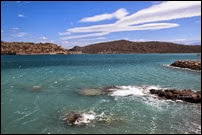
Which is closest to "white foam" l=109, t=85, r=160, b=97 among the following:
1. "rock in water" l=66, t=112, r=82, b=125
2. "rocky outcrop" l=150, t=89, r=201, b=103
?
"rocky outcrop" l=150, t=89, r=201, b=103

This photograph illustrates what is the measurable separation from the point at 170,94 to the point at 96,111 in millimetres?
12255

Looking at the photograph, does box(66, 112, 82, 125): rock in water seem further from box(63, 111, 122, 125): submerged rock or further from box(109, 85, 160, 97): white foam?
box(109, 85, 160, 97): white foam

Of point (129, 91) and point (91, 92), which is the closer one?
point (91, 92)

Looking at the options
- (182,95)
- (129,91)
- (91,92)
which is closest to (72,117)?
(91,92)

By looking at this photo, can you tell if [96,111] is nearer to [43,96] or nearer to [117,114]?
[117,114]

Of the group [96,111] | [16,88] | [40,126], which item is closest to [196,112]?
[96,111]

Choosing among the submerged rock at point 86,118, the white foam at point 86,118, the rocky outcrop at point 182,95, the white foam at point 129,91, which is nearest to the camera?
the white foam at point 86,118

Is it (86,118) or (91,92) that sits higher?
(91,92)

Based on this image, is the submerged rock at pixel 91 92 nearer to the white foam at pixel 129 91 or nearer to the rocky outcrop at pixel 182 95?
the white foam at pixel 129 91

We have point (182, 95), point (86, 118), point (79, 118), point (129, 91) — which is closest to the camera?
point (79, 118)

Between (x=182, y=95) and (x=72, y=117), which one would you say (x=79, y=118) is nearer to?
(x=72, y=117)

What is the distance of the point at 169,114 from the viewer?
95.8ft

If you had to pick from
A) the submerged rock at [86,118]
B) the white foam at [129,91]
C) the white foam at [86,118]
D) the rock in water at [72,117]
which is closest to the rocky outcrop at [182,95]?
the white foam at [129,91]

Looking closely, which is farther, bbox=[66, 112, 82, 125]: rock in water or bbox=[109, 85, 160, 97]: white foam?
bbox=[109, 85, 160, 97]: white foam
